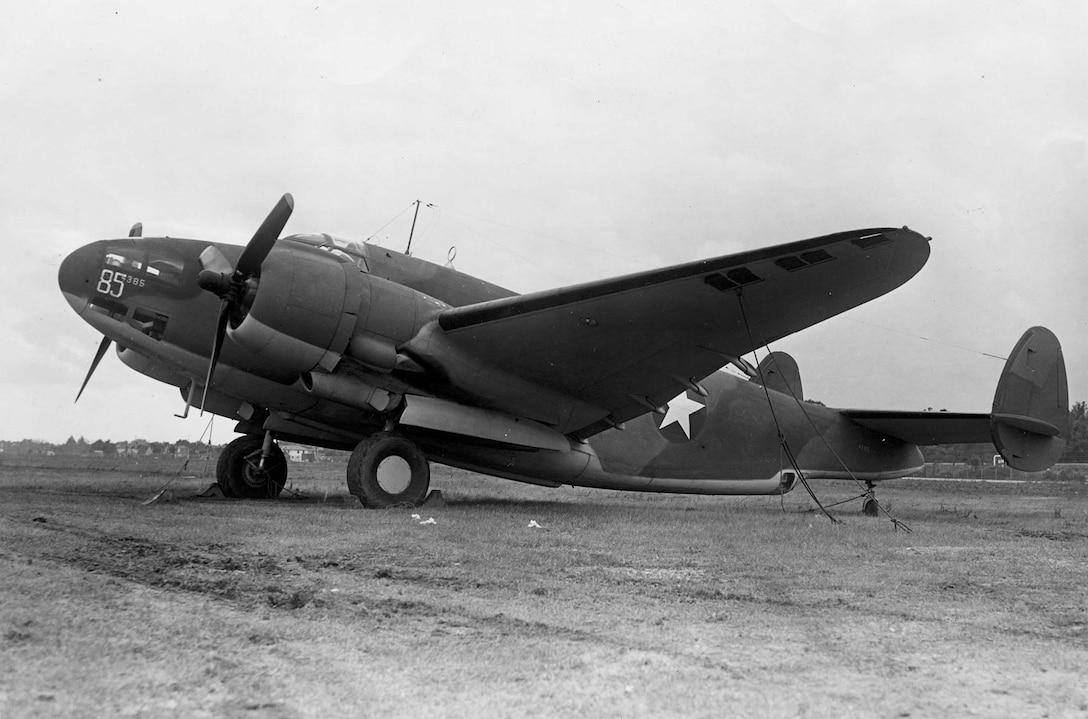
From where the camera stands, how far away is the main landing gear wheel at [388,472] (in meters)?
9.05

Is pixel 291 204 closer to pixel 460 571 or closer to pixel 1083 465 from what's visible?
pixel 460 571

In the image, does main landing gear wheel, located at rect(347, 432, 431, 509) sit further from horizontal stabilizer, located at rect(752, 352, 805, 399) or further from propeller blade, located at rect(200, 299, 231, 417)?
horizontal stabilizer, located at rect(752, 352, 805, 399)

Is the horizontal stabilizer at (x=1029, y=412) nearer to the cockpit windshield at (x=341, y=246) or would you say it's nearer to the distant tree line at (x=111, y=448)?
the cockpit windshield at (x=341, y=246)

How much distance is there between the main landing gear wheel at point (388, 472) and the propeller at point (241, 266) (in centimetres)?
178

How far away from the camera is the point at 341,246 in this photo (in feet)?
33.0

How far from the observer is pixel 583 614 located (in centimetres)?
385

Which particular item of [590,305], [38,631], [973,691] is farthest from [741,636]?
[590,305]

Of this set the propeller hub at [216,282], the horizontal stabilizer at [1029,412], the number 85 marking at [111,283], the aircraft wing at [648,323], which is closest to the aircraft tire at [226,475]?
the number 85 marking at [111,283]

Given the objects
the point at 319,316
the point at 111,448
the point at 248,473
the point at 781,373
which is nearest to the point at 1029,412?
the point at 781,373

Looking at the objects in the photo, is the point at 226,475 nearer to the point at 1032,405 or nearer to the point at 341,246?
the point at 341,246

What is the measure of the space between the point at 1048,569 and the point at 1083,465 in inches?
1759

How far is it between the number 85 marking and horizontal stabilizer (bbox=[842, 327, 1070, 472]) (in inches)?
408

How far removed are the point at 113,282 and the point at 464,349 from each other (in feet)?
12.9

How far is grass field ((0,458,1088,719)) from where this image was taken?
2488 millimetres
